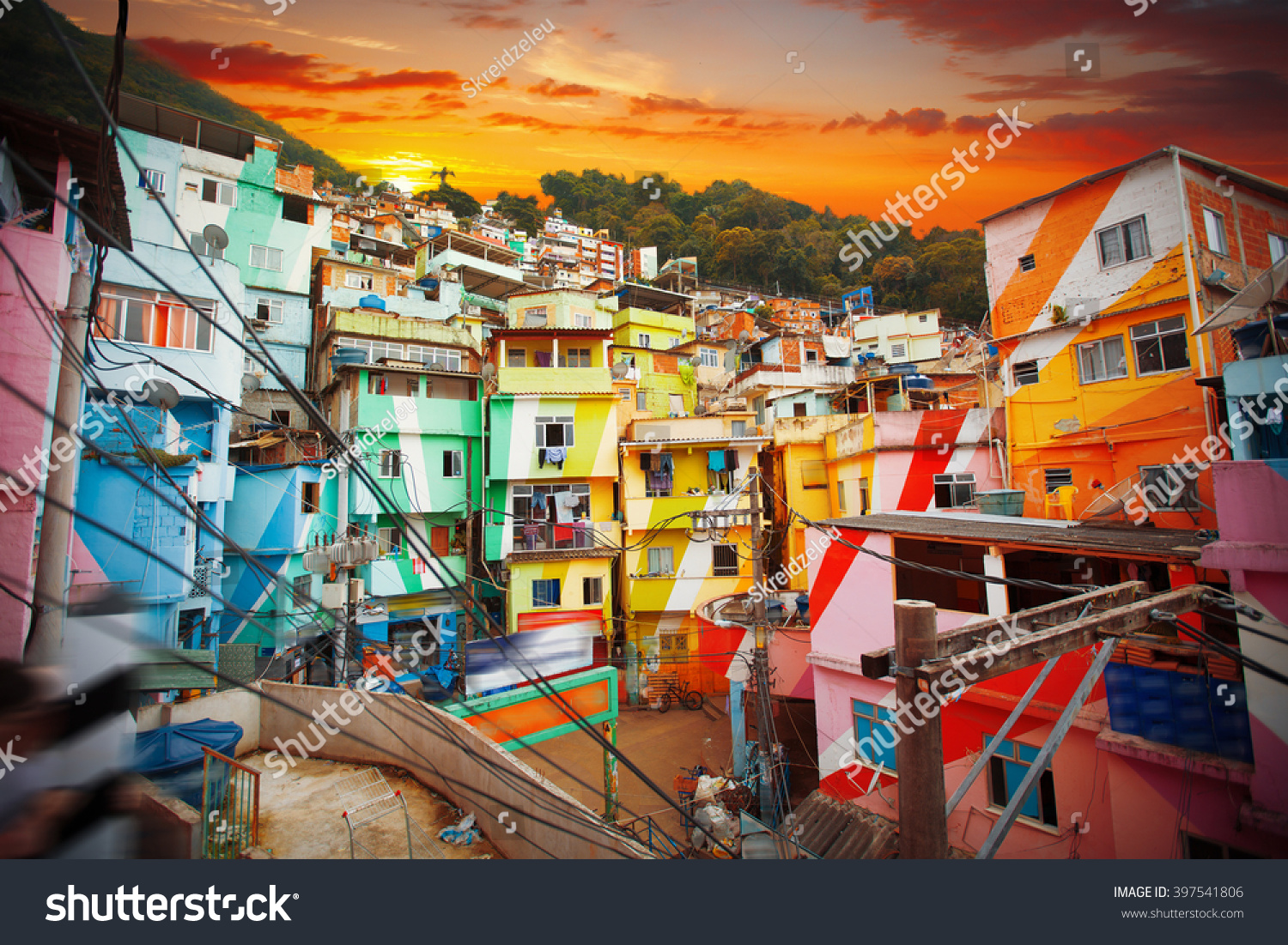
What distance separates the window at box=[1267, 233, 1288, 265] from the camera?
37.5 feet

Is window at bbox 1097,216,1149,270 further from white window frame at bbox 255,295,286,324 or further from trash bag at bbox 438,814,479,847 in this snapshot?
white window frame at bbox 255,295,286,324

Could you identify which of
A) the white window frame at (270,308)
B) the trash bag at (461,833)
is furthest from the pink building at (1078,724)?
the white window frame at (270,308)

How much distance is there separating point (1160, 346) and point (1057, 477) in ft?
10.9

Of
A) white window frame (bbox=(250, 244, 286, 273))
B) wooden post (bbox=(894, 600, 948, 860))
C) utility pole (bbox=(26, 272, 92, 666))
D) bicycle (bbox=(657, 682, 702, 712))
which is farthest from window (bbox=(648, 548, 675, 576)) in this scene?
white window frame (bbox=(250, 244, 286, 273))

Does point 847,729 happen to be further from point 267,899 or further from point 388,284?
point 388,284

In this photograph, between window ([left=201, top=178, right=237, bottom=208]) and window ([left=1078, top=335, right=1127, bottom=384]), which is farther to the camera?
window ([left=201, top=178, right=237, bottom=208])

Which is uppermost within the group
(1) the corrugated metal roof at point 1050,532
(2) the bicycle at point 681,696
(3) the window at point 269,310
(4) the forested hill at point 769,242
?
(4) the forested hill at point 769,242

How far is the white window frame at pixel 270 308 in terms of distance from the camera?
806 inches

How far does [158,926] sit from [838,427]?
63.9ft

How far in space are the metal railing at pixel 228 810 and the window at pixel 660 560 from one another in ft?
45.0

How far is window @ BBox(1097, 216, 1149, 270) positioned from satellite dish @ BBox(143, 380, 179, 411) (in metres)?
20.3

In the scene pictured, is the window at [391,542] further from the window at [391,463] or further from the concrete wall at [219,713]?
the concrete wall at [219,713]

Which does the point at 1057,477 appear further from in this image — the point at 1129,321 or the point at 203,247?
the point at 203,247

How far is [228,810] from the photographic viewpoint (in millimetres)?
5730
